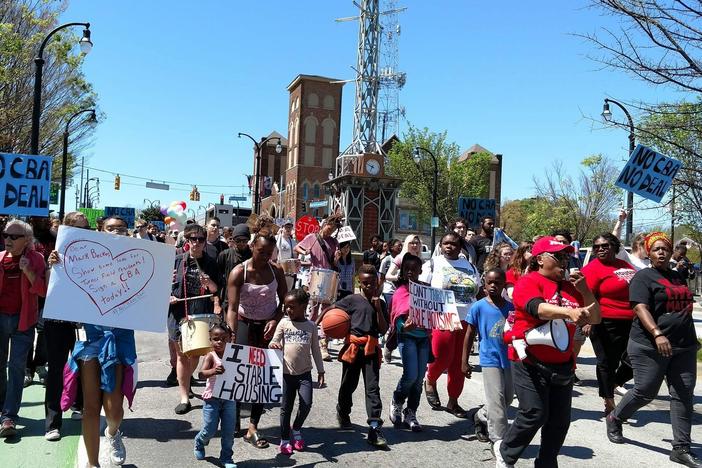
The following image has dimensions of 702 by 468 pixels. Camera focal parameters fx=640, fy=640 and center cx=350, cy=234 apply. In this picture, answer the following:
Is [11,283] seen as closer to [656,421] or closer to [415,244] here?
[415,244]

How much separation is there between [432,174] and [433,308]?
47.5 meters

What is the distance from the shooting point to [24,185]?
8523 millimetres

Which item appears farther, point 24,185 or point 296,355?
point 24,185

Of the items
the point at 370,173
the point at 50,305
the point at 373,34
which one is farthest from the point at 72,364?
the point at 373,34

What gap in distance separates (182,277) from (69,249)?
220 cm

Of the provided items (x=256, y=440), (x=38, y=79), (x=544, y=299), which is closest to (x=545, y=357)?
(x=544, y=299)

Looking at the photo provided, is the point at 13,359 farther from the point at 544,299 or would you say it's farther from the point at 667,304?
the point at 667,304

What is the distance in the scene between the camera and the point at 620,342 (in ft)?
22.5

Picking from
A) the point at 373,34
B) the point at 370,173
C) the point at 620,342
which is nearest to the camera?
the point at 620,342

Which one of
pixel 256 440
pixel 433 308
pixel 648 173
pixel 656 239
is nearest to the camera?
pixel 256 440

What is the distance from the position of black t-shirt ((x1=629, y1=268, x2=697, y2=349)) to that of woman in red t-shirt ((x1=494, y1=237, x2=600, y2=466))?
1.61 metres

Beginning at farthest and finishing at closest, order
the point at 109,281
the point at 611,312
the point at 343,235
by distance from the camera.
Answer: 1. the point at 343,235
2. the point at 611,312
3. the point at 109,281

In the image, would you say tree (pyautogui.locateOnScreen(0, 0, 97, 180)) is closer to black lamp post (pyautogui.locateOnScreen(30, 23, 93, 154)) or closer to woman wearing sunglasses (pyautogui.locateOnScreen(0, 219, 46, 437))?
black lamp post (pyautogui.locateOnScreen(30, 23, 93, 154))

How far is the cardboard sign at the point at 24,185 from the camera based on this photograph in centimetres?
837
